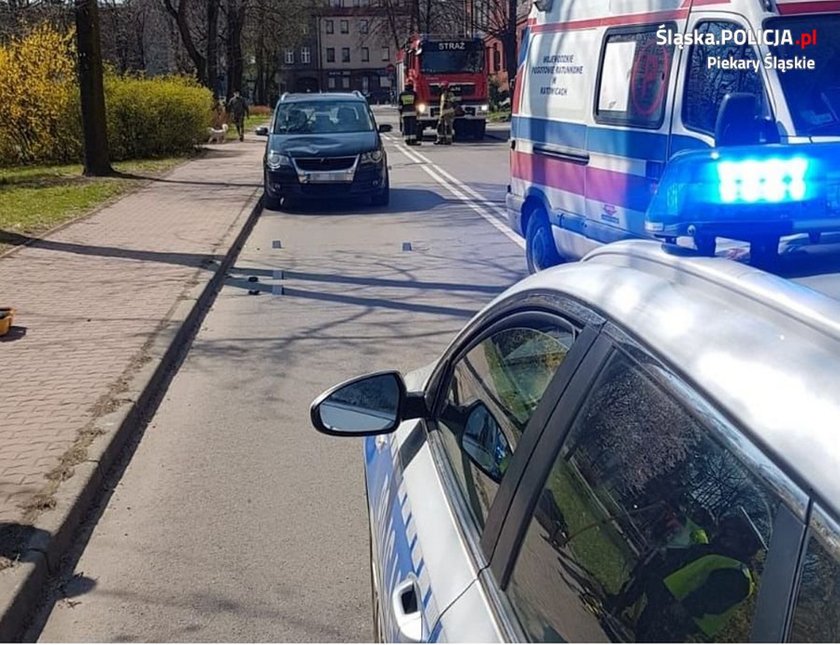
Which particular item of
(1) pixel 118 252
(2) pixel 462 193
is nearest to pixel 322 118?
(2) pixel 462 193

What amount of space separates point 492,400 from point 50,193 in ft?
58.2

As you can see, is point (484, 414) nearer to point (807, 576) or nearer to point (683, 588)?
point (683, 588)

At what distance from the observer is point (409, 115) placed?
111 ft

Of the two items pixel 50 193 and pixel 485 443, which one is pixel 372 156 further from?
pixel 485 443

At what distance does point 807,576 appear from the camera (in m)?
1.27

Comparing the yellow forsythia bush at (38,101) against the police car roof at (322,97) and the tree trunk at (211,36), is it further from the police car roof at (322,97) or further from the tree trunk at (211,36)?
the tree trunk at (211,36)

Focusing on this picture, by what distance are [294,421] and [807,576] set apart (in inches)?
195

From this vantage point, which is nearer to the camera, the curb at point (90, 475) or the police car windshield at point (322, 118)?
the curb at point (90, 475)

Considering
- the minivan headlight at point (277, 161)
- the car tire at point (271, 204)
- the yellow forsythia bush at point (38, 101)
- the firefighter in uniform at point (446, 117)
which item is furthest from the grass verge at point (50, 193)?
the firefighter in uniform at point (446, 117)

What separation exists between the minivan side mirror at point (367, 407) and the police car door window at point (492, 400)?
0.12 m

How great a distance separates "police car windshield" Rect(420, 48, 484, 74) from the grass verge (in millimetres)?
10501

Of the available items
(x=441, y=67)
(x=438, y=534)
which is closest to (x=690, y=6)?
(x=438, y=534)

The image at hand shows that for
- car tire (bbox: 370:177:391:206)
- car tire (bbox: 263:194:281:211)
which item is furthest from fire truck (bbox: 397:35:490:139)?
car tire (bbox: 370:177:391:206)

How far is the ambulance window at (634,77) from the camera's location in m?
7.36
